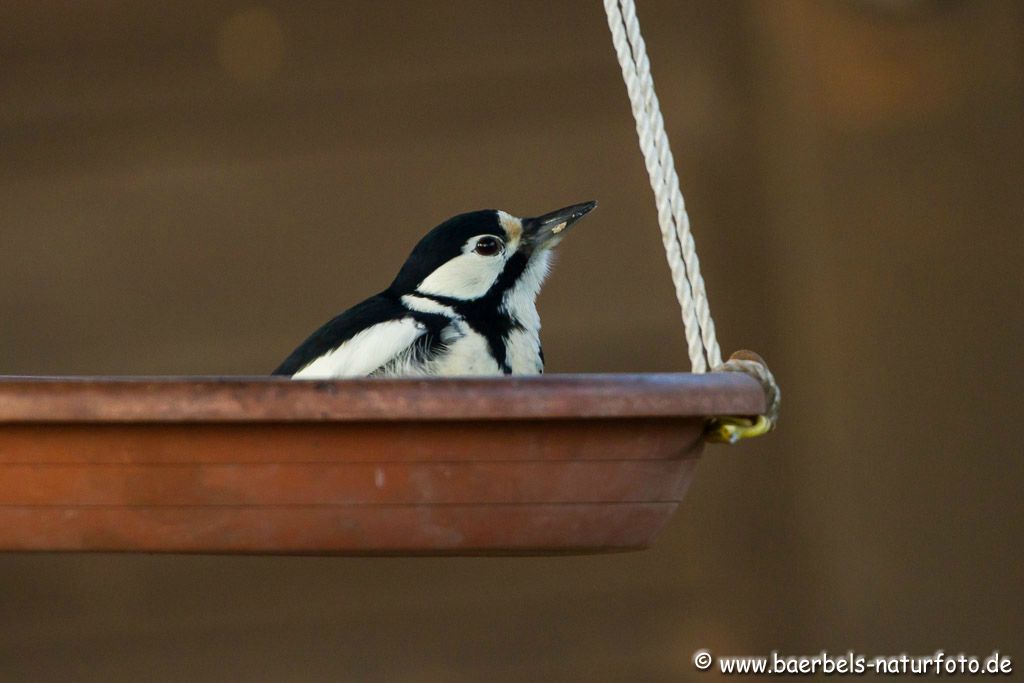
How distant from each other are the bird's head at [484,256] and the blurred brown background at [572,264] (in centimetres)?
75

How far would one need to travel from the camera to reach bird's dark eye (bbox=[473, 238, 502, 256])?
1.93 m

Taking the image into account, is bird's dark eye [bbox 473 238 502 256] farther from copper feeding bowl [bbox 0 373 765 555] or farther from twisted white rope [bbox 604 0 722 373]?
copper feeding bowl [bbox 0 373 765 555]

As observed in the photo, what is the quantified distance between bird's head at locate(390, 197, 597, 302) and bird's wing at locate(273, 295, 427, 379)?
0.37 ft

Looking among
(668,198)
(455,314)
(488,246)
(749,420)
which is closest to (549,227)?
(488,246)

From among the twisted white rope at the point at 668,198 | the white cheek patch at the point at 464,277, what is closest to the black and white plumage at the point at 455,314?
the white cheek patch at the point at 464,277

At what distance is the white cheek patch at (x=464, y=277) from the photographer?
6.15 feet

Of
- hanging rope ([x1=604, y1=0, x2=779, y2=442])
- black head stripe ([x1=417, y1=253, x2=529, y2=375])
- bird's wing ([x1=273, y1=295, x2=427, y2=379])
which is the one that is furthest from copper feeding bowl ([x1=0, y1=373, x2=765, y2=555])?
black head stripe ([x1=417, y1=253, x2=529, y2=375])

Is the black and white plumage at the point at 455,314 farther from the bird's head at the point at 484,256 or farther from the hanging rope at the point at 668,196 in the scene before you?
the hanging rope at the point at 668,196

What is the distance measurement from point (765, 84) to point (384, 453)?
74.5 inches

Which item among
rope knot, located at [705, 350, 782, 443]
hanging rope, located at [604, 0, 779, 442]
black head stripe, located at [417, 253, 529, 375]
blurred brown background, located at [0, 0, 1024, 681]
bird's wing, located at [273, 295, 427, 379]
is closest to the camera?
rope knot, located at [705, 350, 782, 443]

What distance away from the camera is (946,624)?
251 centimetres

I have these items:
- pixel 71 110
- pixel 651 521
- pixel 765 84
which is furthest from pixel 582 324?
pixel 651 521

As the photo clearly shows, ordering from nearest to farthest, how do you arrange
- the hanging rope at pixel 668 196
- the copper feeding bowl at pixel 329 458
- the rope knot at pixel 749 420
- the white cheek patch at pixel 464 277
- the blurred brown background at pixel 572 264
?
the copper feeding bowl at pixel 329 458 < the rope knot at pixel 749 420 < the hanging rope at pixel 668 196 < the white cheek patch at pixel 464 277 < the blurred brown background at pixel 572 264

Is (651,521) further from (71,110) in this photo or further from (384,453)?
(71,110)
